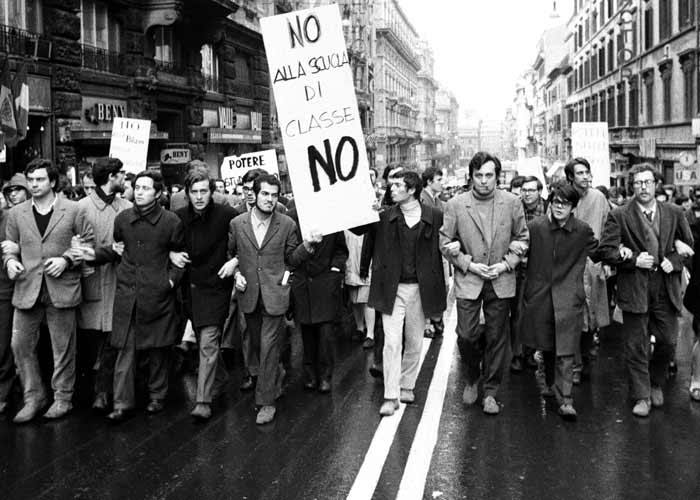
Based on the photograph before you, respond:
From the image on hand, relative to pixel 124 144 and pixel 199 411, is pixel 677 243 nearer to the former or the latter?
pixel 199 411

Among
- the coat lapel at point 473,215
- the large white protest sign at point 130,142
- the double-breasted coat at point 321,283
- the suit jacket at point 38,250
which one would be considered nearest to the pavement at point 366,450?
the double-breasted coat at point 321,283

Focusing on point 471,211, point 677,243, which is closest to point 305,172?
point 471,211

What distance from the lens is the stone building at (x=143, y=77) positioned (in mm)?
16500

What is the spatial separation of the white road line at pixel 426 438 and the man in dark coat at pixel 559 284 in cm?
99

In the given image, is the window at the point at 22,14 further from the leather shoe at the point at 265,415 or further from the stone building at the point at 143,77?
the leather shoe at the point at 265,415

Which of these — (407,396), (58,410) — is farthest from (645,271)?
(58,410)

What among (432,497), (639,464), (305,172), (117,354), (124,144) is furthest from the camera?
(124,144)

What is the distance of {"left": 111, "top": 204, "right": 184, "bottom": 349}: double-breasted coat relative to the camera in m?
6.35

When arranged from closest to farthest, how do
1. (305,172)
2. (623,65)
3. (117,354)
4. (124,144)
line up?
(305,172) < (117,354) < (124,144) < (623,65)

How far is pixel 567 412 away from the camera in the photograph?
6199 mm

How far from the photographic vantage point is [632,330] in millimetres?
6473

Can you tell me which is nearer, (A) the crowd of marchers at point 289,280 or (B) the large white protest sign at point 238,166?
(A) the crowd of marchers at point 289,280

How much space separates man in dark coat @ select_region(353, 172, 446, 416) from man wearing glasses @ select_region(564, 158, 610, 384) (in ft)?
5.48

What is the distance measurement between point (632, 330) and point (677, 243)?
32.0 inches
